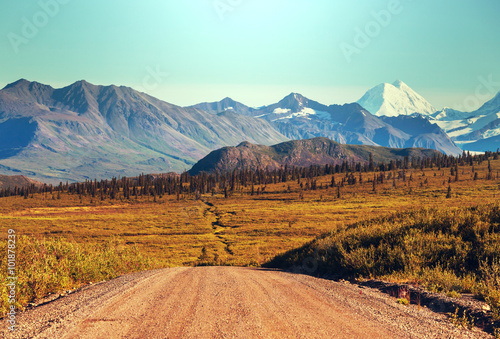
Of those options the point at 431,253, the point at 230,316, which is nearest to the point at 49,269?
the point at 230,316

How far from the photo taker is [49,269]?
14586 mm

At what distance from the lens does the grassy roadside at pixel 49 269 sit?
501 inches

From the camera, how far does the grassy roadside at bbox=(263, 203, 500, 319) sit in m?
13.5

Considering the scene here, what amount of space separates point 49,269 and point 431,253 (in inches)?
735

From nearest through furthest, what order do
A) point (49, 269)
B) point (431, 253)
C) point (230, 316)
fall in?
point (230, 316) → point (49, 269) → point (431, 253)

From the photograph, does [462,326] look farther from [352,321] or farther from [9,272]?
[9,272]

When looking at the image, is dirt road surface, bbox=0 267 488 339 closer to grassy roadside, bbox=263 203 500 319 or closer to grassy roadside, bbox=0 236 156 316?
grassy roadside, bbox=0 236 156 316

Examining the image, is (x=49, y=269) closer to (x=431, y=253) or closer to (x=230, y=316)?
(x=230, y=316)

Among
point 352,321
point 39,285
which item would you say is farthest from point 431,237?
point 39,285

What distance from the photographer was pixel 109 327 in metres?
8.93

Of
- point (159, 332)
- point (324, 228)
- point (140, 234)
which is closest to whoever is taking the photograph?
point (159, 332)

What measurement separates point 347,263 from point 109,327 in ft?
46.7

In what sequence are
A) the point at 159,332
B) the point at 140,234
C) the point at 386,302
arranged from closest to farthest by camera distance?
the point at 159,332
the point at 386,302
the point at 140,234

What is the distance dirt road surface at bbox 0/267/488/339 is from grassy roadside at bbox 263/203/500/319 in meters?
3.08
